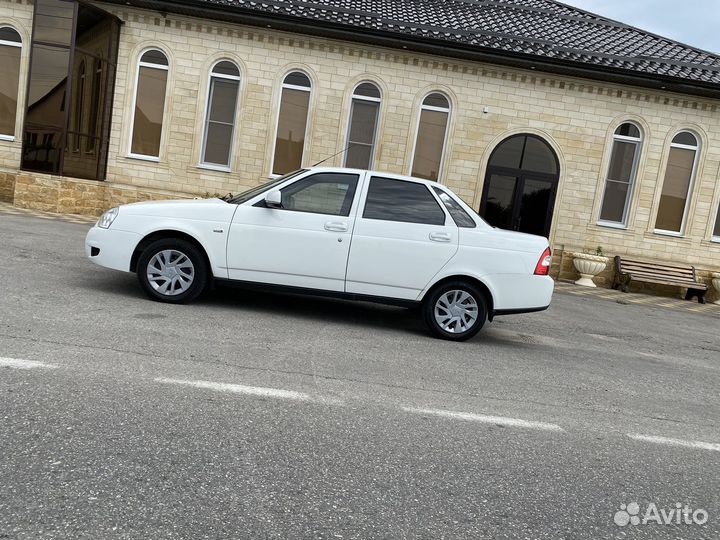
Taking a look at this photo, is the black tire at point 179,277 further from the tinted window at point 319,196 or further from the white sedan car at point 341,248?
the tinted window at point 319,196

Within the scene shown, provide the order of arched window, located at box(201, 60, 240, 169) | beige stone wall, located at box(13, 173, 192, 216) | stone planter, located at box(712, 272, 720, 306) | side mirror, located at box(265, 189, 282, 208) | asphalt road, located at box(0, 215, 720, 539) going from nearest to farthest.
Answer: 1. asphalt road, located at box(0, 215, 720, 539)
2. side mirror, located at box(265, 189, 282, 208)
3. beige stone wall, located at box(13, 173, 192, 216)
4. stone planter, located at box(712, 272, 720, 306)
5. arched window, located at box(201, 60, 240, 169)

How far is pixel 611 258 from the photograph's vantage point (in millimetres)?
17188

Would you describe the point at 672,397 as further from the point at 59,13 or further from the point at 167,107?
the point at 59,13

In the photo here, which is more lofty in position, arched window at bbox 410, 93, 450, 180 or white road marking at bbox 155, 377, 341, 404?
arched window at bbox 410, 93, 450, 180

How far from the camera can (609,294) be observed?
50.0 feet

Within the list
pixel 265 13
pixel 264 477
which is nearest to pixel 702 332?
pixel 264 477

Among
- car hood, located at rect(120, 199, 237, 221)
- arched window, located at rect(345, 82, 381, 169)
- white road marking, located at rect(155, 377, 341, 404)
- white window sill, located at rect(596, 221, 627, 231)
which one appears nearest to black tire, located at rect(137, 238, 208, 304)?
car hood, located at rect(120, 199, 237, 221)

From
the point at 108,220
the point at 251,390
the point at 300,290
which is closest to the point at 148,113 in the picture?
the point at 108,220

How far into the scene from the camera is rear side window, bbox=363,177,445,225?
7301mm

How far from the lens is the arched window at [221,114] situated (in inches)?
668

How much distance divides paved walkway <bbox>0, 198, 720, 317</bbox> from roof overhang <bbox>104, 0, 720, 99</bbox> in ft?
17.7

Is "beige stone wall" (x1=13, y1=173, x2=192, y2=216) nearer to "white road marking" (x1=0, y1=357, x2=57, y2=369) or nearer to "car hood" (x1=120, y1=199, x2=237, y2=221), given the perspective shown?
"car hood" (x1=120, y1=199, x2=237, y2=221)

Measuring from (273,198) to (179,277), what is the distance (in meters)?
1.36

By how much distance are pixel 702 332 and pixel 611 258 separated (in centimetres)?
611
